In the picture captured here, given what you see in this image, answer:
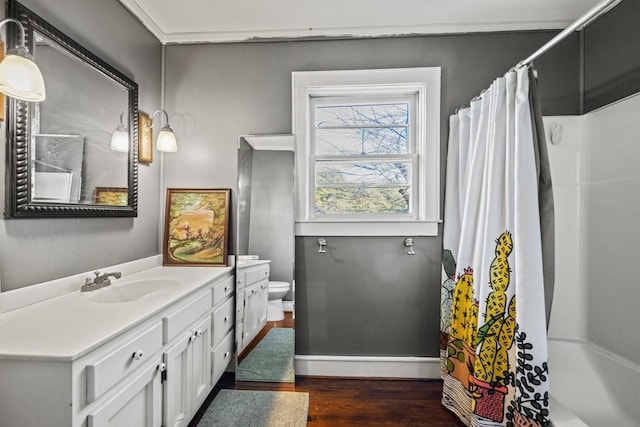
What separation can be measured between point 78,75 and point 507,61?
8.49 ft

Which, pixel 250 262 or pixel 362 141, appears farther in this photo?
pixel 362 141

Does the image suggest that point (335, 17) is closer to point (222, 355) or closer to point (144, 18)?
point (144, 18)

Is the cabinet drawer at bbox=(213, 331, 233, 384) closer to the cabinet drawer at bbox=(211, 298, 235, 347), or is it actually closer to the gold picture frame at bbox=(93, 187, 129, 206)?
the cabinet drawer at bbox=(211, 298, 235, 347)

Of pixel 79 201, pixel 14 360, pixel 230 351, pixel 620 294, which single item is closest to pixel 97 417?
pixel 14 360

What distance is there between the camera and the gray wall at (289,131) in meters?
2.30

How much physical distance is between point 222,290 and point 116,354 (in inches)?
39.9

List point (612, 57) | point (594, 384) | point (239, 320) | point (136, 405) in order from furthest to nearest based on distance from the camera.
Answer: point (239, 320) → point (612, 57) → point (594, 384) → point (136, 405)

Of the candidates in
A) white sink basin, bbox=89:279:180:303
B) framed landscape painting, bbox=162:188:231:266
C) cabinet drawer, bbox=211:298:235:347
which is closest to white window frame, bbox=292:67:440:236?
framed landscape painting, bbox=162:188:231:266

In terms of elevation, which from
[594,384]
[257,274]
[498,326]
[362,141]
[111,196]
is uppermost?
[362,141]

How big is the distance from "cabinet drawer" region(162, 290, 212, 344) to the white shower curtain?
1448 millimetres

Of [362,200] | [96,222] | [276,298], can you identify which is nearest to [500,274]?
[362,200]

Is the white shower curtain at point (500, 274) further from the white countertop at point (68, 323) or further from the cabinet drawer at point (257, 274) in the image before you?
the white countertop at point (68, 323)

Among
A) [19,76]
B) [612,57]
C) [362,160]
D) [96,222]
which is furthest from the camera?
[362,160]

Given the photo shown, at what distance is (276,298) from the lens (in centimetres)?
231
